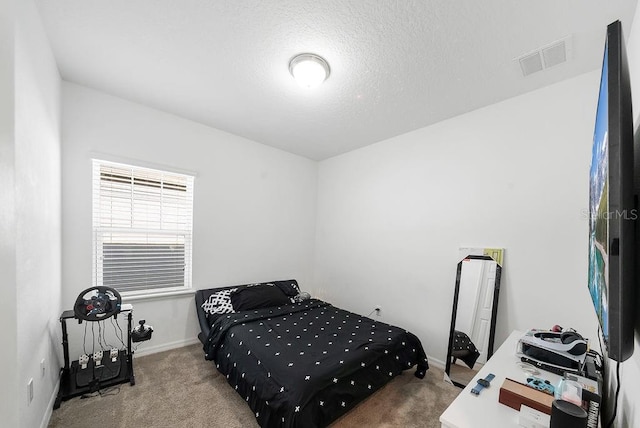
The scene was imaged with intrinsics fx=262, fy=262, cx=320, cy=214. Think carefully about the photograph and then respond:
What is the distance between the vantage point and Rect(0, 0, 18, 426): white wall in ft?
3.65

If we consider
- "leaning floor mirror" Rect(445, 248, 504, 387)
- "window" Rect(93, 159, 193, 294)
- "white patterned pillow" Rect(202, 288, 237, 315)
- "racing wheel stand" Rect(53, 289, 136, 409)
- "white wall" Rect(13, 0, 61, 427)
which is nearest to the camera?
"white wall" Rect(13, 0, 61, 427)

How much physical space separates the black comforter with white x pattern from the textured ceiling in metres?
2.23

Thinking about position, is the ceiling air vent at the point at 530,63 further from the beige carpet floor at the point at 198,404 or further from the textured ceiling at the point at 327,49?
the beige carpet floor at the point at 198,404

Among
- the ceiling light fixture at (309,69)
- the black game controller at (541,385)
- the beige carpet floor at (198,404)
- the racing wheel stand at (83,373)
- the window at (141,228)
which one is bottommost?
the beige carpet floor at (198,404)

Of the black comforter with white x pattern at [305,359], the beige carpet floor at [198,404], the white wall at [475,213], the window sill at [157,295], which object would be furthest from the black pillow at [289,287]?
the beige carpet floor at [198,404]

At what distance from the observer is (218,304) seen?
2979 millimetres

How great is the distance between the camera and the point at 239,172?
141 inches

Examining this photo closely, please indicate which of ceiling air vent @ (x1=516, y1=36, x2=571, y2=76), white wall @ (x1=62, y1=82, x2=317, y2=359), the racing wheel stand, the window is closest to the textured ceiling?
ceiling air vent @ (x1=516, y1=36, x2=571, y2=76)

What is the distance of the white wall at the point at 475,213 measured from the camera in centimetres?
208

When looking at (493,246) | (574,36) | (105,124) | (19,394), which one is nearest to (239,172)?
(105,124)

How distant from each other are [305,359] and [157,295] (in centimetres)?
189

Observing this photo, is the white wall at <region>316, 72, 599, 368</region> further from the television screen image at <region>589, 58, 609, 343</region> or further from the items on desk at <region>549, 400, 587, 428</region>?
the items on desk at <region>549, 400, 587, 428</region>

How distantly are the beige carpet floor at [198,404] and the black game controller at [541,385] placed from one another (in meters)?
0.96

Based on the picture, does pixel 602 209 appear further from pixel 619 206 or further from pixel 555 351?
pixel 555 351
